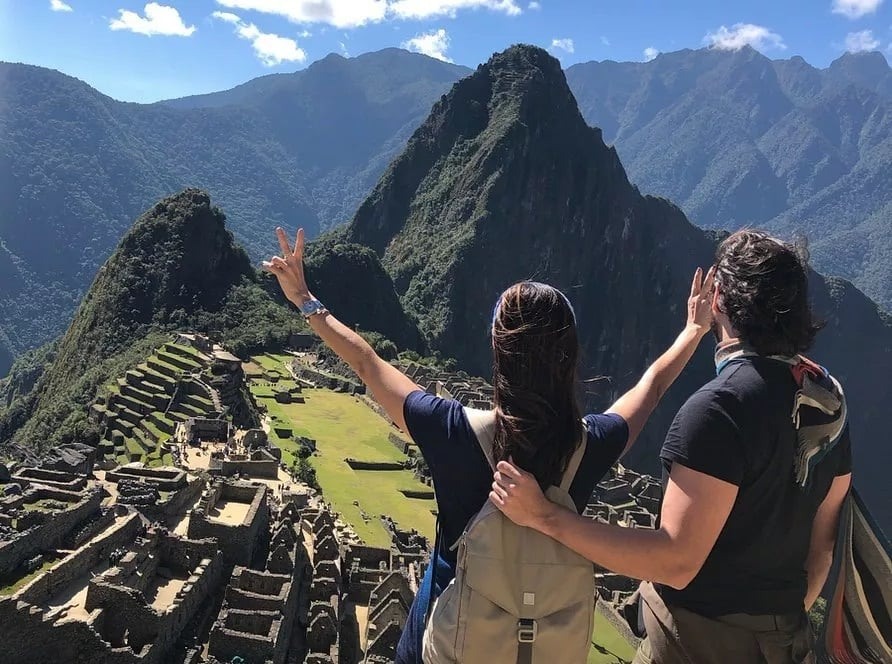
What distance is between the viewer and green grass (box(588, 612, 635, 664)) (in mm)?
18312

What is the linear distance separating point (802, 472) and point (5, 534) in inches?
484

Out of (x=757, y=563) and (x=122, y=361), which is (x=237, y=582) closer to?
(x=757, y=563)

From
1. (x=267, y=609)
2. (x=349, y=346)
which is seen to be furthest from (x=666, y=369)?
(x=267, y=609)

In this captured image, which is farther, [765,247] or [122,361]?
[122,361]

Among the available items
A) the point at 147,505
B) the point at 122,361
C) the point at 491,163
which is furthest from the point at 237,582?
the point at 491,163

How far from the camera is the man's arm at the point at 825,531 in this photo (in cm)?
350

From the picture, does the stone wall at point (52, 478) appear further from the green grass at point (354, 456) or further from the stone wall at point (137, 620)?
the green grass at point (354, 456)

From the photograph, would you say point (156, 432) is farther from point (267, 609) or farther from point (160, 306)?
point (160, 306)

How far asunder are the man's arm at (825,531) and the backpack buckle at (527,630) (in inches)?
56.1

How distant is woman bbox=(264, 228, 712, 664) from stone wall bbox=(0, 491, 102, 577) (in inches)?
415

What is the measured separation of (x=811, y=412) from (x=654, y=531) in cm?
82

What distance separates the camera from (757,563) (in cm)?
331

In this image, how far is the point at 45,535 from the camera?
12.8m

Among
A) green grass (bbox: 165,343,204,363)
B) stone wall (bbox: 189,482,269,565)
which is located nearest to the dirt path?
stone wall (bbox: 189,482,269,565)
